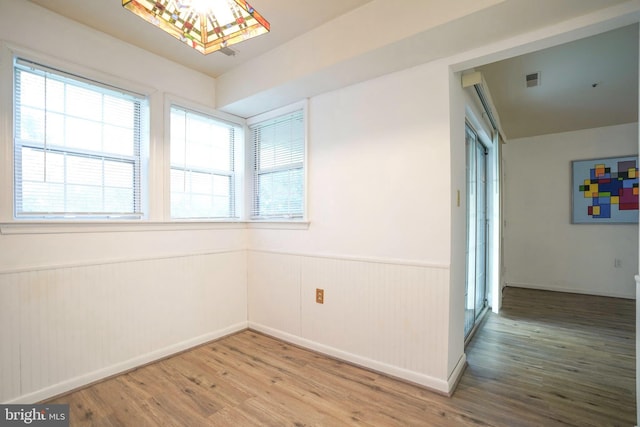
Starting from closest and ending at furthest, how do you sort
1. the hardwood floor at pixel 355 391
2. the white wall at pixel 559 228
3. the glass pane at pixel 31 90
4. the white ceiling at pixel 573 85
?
1. the hardwood floor at pixel 355 391
2. the glass pane at pixel 31 90
3. the white ceiling at pixel 573 85
4. the white wall at pixel 559 228

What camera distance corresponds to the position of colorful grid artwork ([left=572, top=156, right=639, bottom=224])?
4.50 metres

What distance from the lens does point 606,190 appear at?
15.4 feet

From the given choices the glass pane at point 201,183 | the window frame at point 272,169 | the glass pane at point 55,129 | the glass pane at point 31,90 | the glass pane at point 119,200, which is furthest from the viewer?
the glass pane at point 201,183

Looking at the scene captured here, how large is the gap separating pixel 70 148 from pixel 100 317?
1319mm

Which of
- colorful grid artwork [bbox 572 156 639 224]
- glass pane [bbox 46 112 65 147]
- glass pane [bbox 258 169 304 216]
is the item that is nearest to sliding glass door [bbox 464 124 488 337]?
glass pane [bbox 258 169 304 216]

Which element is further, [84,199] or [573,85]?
[573,85]

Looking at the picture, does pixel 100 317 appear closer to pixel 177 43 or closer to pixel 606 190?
pixel 177 43

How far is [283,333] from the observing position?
3033 mm

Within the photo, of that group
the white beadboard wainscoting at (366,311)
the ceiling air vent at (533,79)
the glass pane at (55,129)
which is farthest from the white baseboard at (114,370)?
the ceiling air vent at (533,79)

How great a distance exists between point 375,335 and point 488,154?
307 centimetres

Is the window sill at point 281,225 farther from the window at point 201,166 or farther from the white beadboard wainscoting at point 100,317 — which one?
the white beadboard wainscoting at point 100,317

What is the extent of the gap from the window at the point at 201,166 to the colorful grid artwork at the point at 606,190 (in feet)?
18.0

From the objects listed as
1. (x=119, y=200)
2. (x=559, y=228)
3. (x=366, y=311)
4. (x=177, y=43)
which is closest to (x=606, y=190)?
(x=559, y=228)

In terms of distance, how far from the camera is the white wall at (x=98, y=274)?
1.95 meters
